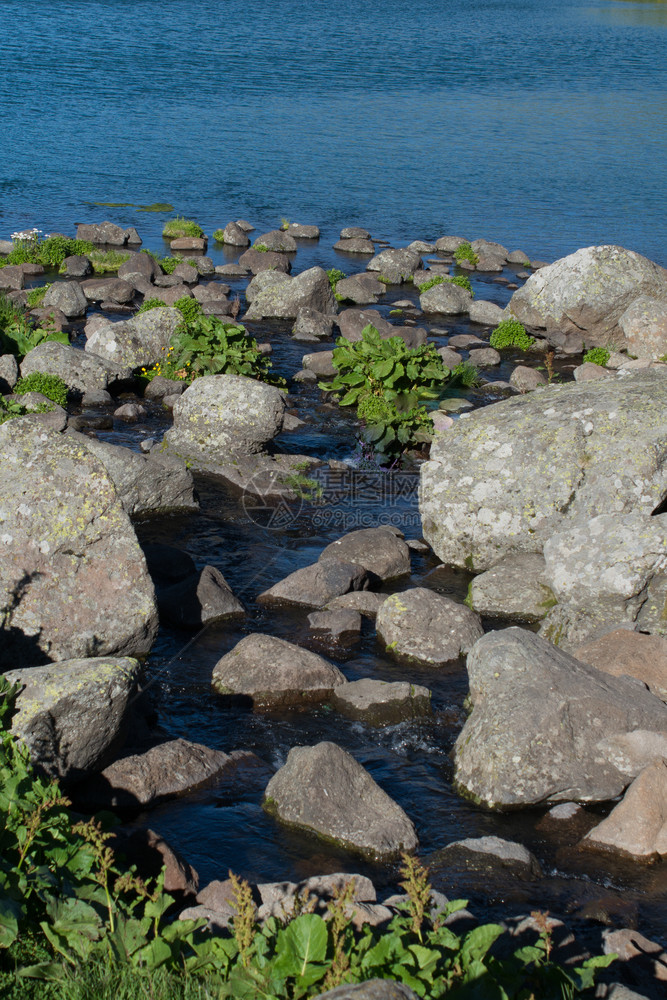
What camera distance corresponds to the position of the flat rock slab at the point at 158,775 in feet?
30.8

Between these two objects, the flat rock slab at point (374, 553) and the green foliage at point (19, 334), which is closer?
the flat rock slab at point (374, 553)

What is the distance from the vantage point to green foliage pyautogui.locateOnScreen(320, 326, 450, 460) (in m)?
19.4

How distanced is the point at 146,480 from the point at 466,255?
985 inches

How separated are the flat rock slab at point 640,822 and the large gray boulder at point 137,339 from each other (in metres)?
16.5

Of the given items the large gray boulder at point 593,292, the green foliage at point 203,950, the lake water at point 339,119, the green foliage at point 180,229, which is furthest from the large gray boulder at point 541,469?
the green foliage at point 180,229

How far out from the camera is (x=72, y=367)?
2153cm

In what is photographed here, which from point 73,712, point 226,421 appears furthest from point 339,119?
point 73,712

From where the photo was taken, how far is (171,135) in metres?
61.2

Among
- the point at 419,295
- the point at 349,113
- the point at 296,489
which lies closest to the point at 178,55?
the point at 349,113

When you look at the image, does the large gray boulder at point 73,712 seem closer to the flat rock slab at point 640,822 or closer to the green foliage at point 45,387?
the flat rock slab at point 640,822

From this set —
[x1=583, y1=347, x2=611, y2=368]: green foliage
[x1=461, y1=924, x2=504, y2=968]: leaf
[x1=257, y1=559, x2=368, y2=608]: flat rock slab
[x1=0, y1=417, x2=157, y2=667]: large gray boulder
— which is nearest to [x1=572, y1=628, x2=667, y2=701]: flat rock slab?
[x1=257, y1=559, x2=368, y2=608]: flat rock slab

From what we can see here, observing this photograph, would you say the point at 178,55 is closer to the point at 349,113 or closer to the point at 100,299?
the point at 349,113

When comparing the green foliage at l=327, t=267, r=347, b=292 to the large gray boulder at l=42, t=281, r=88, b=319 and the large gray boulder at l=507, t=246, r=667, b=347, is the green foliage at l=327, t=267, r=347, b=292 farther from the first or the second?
the large gray boulder at l=42, t=281, r=88, b=319

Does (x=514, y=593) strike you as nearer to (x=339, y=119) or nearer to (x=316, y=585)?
(x=316, y=585)
